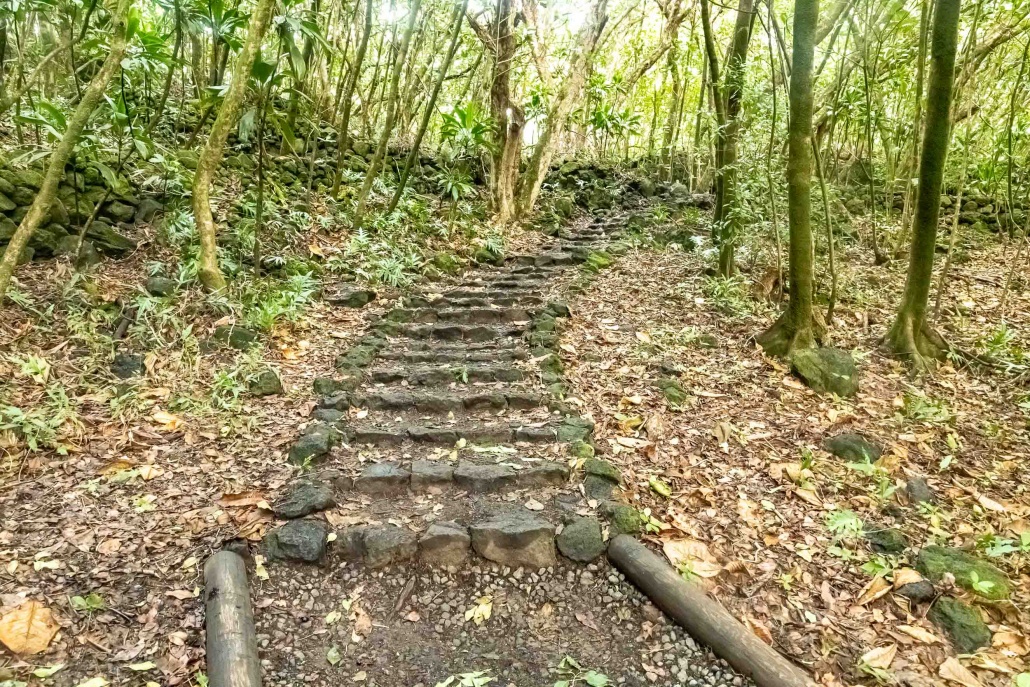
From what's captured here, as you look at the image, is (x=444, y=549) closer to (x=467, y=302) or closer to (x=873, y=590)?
(x=873, y=590)

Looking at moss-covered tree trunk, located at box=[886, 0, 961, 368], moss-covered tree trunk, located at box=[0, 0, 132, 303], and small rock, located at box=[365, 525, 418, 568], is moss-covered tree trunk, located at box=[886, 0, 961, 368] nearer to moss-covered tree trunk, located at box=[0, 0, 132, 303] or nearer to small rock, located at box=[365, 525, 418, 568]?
small rock, located at box=[365, 525, 418, 568]

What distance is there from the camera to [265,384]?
4.74 metres

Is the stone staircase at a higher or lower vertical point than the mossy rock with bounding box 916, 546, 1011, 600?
higher

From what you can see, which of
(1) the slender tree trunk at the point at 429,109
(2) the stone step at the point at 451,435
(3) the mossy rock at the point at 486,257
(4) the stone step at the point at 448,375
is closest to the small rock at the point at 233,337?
(4) the stone step at the point at 448,375

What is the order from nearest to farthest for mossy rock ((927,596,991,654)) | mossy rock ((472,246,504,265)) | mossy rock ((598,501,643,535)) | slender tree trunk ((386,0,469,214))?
mossy rock ((927,596,991,654))
mossy rock ((598,501,643,535))
slender tree trunk ((386,0,469,214))
mossy rock ((472,246,504,265))

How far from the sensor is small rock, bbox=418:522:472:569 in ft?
10.8

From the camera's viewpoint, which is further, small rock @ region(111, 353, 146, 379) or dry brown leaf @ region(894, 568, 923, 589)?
small rock @ region(111, 353, 146, 379)

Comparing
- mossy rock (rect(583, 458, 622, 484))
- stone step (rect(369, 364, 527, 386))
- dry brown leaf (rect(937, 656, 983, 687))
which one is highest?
stone step (rect(369, 364, 527, 386))

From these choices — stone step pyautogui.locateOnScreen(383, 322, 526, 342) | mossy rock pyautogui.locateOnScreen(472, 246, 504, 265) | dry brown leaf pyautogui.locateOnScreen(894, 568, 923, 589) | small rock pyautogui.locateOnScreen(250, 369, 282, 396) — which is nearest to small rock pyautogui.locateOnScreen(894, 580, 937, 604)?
dry brown leaf pyautogui.locateOnScreen(894, 568, 923, 589)

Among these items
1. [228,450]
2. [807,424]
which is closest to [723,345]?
[807,424]

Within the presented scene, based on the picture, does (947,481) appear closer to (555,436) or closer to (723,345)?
(723,345)

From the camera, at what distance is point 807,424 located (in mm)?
4527

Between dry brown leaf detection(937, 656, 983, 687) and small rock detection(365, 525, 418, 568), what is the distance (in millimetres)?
2539

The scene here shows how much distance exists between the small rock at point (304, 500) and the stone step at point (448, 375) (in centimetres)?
163
